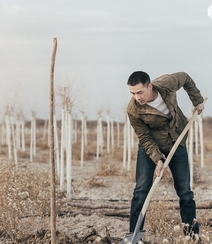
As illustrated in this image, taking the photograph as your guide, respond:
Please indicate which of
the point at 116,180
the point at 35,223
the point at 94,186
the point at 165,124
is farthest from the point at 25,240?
the point at 116,180

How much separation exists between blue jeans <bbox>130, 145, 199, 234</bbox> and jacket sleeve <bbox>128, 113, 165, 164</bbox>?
0.39ft

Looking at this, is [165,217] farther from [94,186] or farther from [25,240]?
[94,186]

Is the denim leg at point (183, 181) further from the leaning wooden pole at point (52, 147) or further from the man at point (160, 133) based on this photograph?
the leaning wooden pole at point (52, 147)

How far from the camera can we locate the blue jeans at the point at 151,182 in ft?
14.1

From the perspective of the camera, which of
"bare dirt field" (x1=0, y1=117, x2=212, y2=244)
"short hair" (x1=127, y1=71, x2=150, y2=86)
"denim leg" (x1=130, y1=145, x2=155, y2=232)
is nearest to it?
"short hair" (x1=127, y1=71, x2=150, y2=86)

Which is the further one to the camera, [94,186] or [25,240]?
[94,186]

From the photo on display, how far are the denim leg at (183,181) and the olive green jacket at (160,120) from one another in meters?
0.10

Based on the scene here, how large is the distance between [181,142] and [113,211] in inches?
81.4

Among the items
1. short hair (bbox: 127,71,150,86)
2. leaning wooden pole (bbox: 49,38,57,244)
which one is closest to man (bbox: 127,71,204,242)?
short hair (bbox: 127,71,150,86)

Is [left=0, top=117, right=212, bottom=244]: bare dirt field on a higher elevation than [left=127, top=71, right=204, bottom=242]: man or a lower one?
lower

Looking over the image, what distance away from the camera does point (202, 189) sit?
9281mm

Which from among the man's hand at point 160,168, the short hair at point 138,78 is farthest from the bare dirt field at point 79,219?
the short hair at point 138,78

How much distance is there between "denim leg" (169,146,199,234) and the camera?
434 cm

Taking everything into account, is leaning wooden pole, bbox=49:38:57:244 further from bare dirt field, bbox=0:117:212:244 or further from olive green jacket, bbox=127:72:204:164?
olive green jacket, bbox=127:72:204:164
